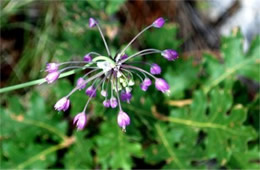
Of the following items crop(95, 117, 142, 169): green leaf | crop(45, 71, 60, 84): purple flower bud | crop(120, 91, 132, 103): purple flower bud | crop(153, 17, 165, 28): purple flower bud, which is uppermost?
crop(153, 17, 165, 28): purple flower bud

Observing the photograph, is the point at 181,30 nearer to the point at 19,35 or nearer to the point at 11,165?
the point at 19,35

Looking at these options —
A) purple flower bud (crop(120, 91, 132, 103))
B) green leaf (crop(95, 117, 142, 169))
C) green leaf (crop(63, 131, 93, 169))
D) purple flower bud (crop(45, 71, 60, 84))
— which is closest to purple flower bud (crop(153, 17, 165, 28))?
purple flower bud (crop(120, 91, 132, 103))

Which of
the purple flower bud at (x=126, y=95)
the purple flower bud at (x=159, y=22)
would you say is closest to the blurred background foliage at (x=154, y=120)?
the purple flower bud at (x=126, y=95)

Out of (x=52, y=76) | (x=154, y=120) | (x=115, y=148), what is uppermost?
(x=52, y=76)

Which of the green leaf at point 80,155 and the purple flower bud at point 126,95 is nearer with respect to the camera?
the purple flower bud at point 126,95

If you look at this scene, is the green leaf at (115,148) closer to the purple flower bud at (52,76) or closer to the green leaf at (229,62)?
the green leaf at (229,62)

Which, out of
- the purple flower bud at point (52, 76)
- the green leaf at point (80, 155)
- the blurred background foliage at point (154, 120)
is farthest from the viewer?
the green leaf at point (80, 155)

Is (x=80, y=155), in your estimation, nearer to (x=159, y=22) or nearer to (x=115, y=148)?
(x=115, y=148)

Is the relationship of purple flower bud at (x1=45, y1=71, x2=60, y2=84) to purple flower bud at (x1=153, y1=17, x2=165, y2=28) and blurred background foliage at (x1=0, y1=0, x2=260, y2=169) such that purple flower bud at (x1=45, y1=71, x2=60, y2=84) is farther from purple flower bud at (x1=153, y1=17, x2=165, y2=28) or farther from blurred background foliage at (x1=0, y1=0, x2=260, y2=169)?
blurred background foliage at (x1=0, y1=0, x2=260, y2=169)

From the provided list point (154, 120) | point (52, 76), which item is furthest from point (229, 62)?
point (52, 76)

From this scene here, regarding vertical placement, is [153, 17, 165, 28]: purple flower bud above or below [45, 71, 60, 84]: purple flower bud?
above

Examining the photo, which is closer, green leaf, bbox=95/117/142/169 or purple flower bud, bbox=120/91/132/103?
purple flower bud, bbox=120/91/132/103
